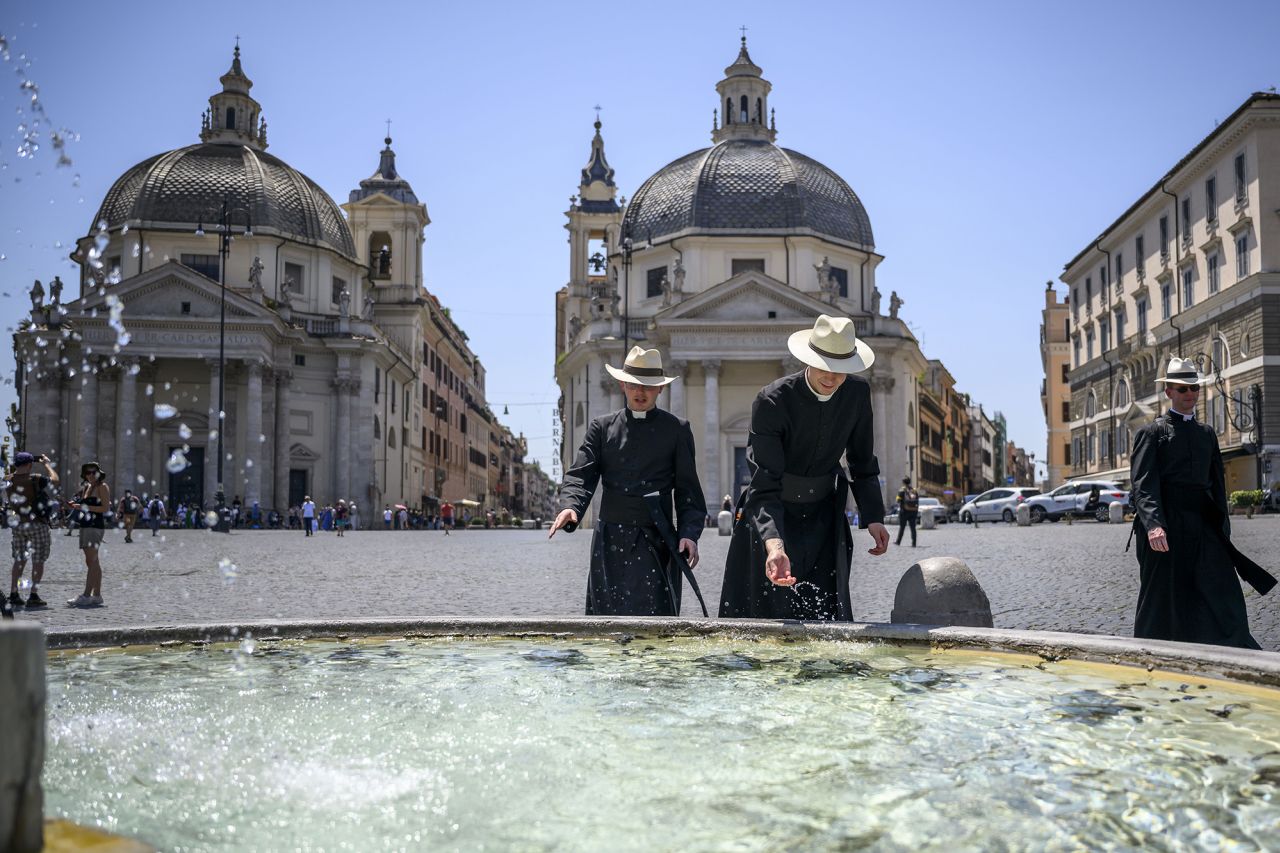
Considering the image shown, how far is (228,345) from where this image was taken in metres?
49.5

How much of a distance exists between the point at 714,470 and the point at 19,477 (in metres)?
40.2

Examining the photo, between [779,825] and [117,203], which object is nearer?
[779,825]

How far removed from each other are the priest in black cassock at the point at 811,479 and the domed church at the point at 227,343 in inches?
1702

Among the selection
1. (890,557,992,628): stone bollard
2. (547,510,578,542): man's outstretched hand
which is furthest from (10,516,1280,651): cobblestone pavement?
(890,557,992,628): stone bollard

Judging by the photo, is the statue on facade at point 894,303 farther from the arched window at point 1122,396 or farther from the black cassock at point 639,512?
the black cassock at point 639,512

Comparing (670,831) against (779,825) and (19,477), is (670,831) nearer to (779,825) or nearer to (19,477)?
(779,825)

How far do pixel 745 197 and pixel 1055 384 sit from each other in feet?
138

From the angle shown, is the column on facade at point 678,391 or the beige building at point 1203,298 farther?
the column on facade at point 678,391

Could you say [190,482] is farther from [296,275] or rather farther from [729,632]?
[729,632]

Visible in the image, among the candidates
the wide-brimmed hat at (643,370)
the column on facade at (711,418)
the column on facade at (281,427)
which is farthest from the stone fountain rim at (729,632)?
the column on facade at (281,427)

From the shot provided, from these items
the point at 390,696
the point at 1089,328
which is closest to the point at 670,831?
the point at 390,696

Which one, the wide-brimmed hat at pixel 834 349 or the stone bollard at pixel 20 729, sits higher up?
the wide-brimmed hat at pixel 834 349

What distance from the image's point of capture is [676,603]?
642cm

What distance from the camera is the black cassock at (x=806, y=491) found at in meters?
5.78
